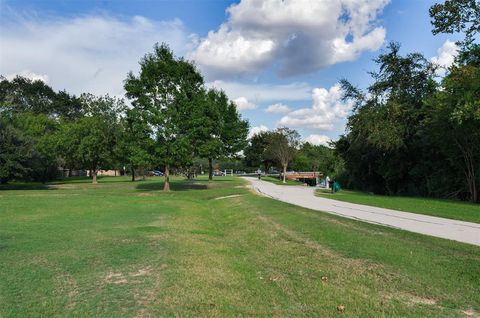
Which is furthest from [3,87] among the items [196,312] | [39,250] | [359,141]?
[196,312]

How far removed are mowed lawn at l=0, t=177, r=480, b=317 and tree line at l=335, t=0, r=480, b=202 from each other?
13.0m

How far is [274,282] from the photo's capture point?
20.0 feet

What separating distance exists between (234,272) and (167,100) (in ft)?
85.2

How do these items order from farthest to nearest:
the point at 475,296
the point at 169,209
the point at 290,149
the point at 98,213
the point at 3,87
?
1. the point at 3,87
2. the point at 290,149
3. the point at 169,209
4. the point at 98,213
5. the point at 475,296

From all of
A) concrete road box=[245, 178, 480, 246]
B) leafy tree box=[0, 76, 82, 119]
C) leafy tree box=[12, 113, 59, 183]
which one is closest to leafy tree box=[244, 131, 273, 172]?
leafy tree box=[12, 113, 59, 183]

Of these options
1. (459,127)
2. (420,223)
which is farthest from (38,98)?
(420,223)

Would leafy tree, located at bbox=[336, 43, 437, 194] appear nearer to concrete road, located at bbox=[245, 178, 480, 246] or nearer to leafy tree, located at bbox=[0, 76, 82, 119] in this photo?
concrete road, located at bbox=[245, 178, 480, 246]

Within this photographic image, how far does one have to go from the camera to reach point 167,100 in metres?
31.1

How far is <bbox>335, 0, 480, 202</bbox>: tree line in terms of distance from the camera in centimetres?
2034

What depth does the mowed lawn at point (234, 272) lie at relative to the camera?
4.89 meters

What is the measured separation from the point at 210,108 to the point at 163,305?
29488 mm

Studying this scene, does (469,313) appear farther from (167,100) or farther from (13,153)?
(13,153)

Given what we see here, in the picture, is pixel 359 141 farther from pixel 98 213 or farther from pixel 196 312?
pixel 196 312

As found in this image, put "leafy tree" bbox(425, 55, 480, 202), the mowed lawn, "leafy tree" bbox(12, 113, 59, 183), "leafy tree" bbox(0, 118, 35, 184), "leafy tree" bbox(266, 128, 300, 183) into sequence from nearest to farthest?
1. the mowed lawn
2. "leafy tree" bbox(425, 55, 480, 202)
3. "leafy tree" bbox(0, 118, 35, 184)
4. "leafy tree" bbox(12, 113, 59, 183)
5. "leafy tree" bbox(266, 128, 300, 183)
